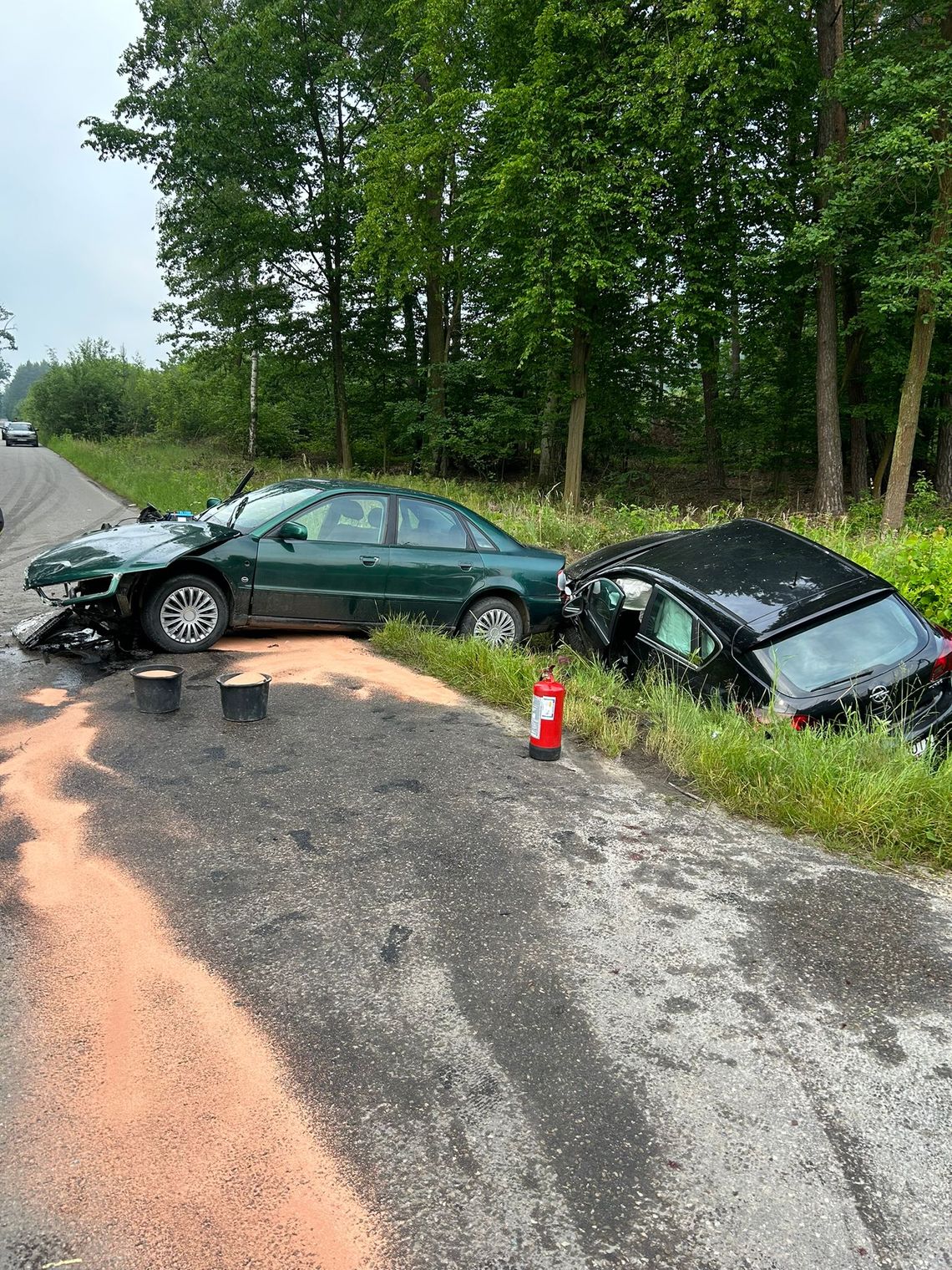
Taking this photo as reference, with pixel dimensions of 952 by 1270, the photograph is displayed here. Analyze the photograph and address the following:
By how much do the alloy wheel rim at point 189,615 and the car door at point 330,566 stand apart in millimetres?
420

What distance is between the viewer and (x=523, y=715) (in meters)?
6.48

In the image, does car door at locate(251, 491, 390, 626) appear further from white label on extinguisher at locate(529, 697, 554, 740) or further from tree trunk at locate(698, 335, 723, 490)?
tree trunk at locate(698, 335, 723, 490)

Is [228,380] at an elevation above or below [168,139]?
below

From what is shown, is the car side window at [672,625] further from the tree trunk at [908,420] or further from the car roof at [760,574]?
the tree trunk at [908,420]

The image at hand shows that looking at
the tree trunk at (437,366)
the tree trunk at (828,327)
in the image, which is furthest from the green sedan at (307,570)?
the tree trunk at (437,366)

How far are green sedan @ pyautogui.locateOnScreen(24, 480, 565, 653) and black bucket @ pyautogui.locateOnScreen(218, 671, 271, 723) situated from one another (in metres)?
1.50

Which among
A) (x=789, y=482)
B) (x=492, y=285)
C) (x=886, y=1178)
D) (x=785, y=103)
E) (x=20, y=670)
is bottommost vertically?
(x=886, y=1178)

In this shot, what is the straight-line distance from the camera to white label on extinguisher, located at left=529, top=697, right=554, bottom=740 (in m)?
5.33

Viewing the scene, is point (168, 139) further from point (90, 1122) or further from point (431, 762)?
point (90, 1122)

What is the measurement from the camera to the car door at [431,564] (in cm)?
796

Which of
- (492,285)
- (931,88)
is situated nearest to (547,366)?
(492,285)

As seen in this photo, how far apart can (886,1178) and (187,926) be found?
256 centimetres

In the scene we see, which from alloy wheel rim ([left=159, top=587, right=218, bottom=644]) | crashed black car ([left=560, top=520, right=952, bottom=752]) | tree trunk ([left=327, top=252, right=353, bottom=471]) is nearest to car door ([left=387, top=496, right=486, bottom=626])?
alloy wheel rim ([left=159, top=587, right=218, bottom=644])

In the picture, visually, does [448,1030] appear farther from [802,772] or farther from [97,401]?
[97,401]
